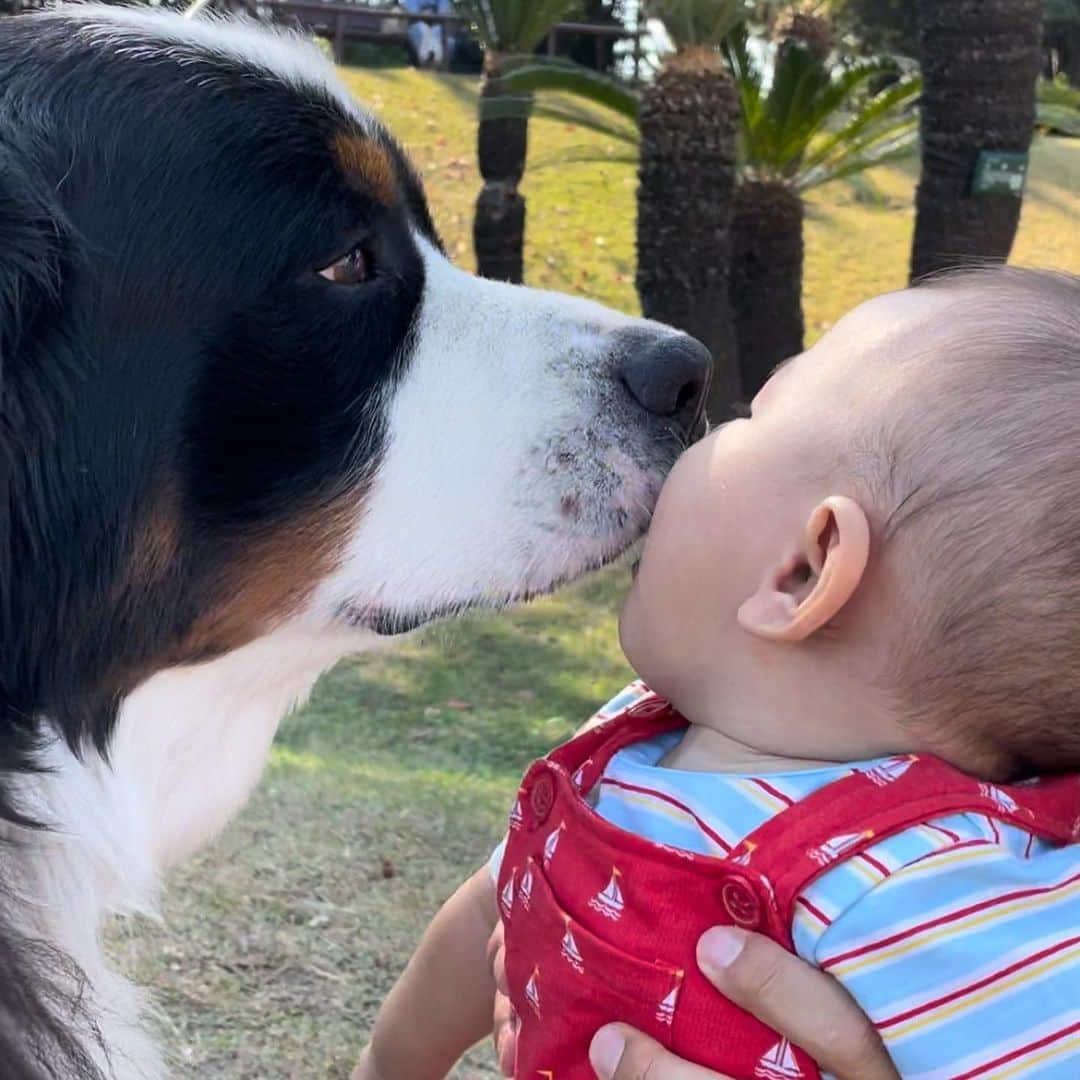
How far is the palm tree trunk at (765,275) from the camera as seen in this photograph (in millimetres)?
9078

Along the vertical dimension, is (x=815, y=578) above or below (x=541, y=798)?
above

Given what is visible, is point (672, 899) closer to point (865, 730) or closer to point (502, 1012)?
point (865, 730)

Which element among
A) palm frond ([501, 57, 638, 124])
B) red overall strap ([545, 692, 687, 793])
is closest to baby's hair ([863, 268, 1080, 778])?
red overall strap ([545, 692, 687, 793])

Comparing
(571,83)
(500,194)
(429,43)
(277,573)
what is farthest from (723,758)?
(429,43)

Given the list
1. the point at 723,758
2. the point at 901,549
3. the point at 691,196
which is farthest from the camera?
the point at 691,196

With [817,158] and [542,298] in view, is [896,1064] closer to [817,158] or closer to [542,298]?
[542,298]

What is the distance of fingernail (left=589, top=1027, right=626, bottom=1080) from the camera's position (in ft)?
5.30

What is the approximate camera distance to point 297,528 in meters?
1.99

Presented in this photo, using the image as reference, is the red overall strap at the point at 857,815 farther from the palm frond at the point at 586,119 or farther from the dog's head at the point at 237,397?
the palm frond at the point at 586,119

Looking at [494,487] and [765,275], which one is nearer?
[494,487]

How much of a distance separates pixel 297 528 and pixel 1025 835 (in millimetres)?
1058

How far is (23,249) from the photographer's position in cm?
181

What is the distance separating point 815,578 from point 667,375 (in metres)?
0.56

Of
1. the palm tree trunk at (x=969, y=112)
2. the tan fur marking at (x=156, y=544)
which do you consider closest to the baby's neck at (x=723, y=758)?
the tan fur marking at (x=156, y=544)
